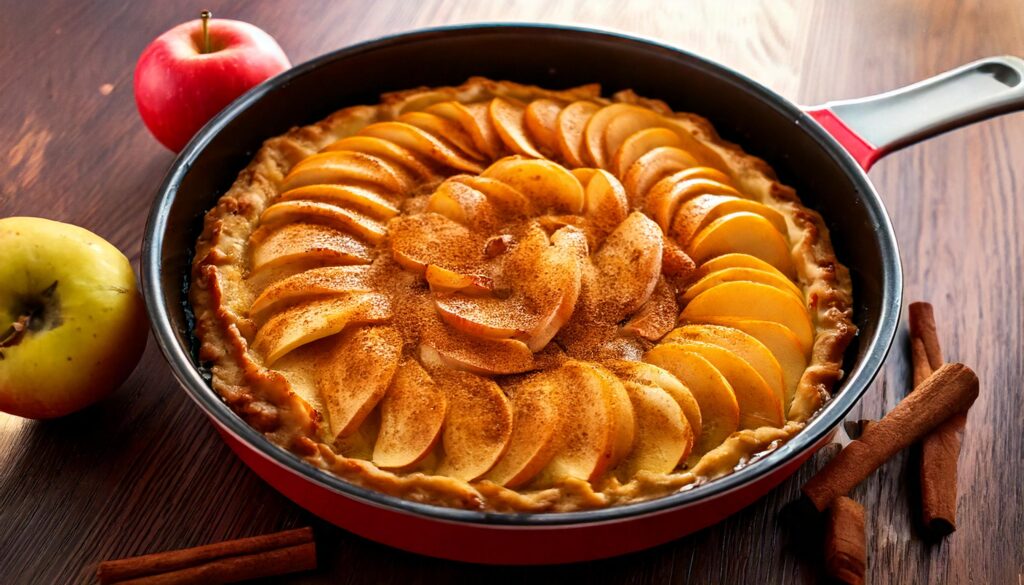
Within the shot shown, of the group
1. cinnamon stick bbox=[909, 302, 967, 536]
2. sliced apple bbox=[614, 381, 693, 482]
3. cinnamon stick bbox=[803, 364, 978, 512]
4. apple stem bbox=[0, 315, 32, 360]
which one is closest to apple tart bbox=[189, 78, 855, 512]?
sliced apple bbox=[614, 381, 693, 482]

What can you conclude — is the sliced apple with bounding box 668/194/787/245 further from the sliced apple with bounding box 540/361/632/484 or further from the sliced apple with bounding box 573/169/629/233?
the sliced apple with bounding box 540/361/632/484

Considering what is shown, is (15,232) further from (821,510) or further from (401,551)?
(821,510)

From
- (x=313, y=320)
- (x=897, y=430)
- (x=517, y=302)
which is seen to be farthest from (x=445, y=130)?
(x=897, y=430)

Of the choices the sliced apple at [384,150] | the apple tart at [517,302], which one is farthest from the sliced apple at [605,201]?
the sliced apple at [384,150]

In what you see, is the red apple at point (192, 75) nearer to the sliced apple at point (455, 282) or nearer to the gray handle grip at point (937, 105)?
the sliced apple at point (455, 282)

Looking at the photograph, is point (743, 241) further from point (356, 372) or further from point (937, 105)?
point (356, 372)

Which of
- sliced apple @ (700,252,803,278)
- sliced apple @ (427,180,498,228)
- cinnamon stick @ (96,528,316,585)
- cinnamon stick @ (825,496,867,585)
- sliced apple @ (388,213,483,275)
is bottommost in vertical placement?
cinnamon stick @ (96,528,316,585)
